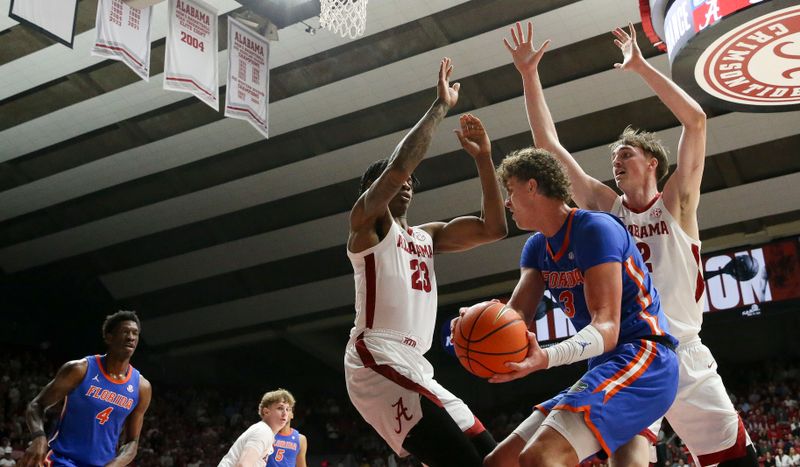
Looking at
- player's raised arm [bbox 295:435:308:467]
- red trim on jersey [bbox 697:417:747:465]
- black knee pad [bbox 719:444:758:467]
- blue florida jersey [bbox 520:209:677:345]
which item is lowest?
player's raised arm [bbox 295:435:308:467]

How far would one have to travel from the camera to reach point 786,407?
1844cm

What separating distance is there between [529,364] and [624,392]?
46 centimetres

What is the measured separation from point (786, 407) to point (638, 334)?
56.8 ft

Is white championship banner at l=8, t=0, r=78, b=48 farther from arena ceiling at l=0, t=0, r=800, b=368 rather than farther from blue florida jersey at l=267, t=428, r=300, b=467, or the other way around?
blue florida jersey at l=267, t=428, r=300, b=467

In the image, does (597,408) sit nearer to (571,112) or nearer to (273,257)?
(571,112)

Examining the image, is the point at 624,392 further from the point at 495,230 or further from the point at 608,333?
the point at 495,230

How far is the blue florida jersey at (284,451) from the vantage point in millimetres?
8508

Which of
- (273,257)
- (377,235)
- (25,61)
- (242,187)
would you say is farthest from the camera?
(273,257)

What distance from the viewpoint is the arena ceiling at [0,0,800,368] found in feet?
56.3

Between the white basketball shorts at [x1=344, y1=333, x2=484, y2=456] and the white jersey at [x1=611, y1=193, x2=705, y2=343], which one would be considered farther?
the white jersey at [x1=611, y1=193, x2=705, y2=343]

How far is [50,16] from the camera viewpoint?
10.3 m

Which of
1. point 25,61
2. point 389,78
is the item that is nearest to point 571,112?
point 389,78

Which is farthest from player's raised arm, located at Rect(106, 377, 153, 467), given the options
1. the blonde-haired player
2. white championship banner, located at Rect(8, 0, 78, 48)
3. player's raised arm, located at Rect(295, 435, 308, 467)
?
white championship banner, located at Rect(8, 0, 78, 48)

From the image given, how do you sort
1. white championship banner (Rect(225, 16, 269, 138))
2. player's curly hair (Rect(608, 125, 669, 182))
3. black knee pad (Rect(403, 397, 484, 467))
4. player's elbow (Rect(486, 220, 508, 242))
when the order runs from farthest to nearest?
white championship banner (Rect(225, 16, 269, 138)) < player's elbow (Rect(486, 220, 508, 242)) < player's curly hair (Rect(608, 125, 669, 182)) < black knee pad (Rect(403, 397, 484, 467))
